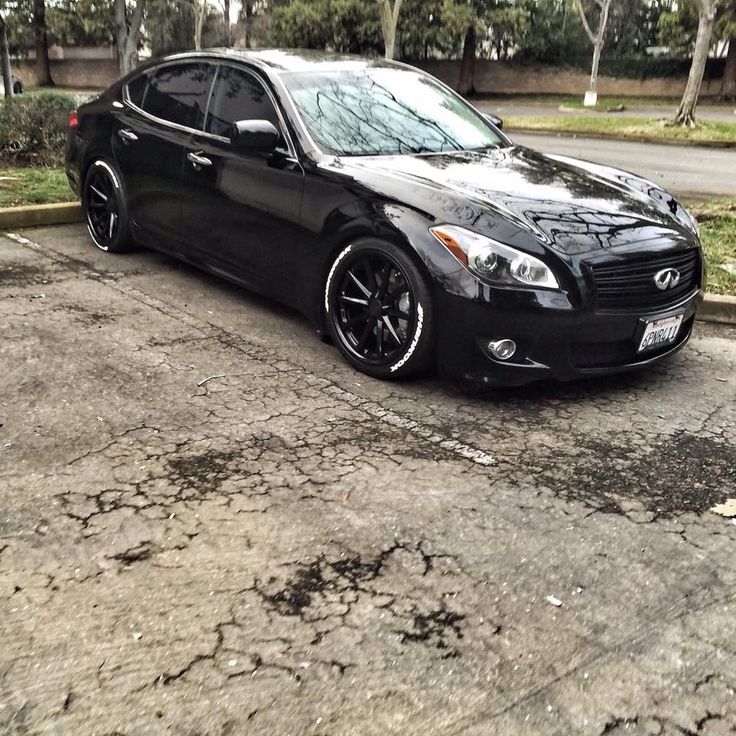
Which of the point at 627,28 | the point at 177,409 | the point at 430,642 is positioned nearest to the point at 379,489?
the point at 430,642

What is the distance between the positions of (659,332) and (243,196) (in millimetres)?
2606

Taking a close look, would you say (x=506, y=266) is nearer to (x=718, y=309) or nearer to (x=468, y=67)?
(x=718, y=309)

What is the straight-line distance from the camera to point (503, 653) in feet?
8.38

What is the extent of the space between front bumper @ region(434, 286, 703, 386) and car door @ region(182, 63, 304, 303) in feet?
4.11

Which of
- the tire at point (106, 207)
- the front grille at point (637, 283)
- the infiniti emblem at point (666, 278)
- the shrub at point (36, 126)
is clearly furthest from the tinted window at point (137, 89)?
the infiniti emblem at point (666, 278)

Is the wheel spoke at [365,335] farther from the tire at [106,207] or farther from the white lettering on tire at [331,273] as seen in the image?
the tire at [106,207]

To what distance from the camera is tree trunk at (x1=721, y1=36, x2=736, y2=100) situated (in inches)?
1457

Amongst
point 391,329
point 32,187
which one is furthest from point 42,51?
point 391,329

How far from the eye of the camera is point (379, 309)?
454 centimetres

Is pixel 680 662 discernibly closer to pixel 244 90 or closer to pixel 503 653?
pixel 503 653

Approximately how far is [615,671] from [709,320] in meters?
3.99

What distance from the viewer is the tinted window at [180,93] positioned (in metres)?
5.88

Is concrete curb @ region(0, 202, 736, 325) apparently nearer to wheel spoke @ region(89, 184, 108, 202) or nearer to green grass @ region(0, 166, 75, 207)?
green grass @ region(0, 166, 75, 207)

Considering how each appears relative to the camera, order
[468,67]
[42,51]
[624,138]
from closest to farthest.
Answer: [624,138]
[468,67]
[42,51]
